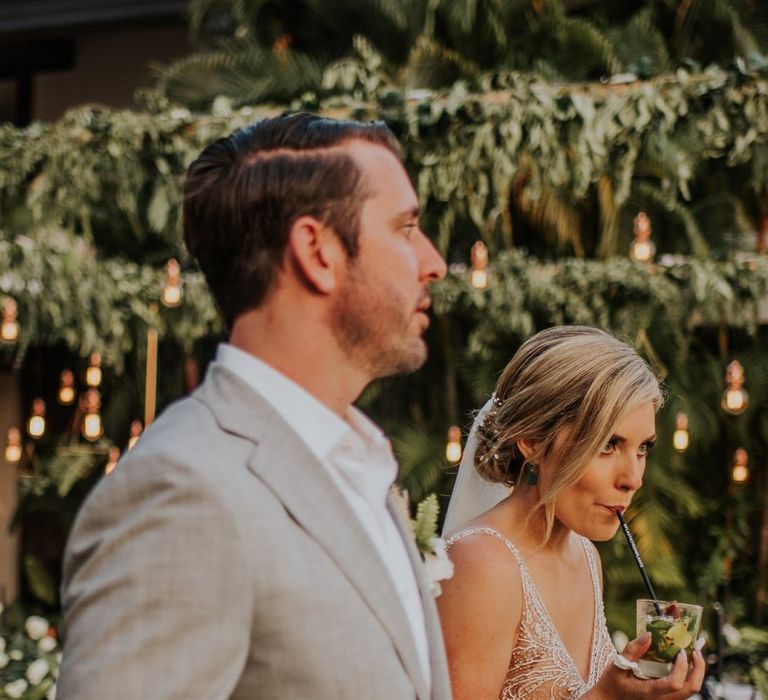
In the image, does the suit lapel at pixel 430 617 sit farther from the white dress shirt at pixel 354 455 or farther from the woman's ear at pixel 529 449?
the woman's ear at pixel 529 449

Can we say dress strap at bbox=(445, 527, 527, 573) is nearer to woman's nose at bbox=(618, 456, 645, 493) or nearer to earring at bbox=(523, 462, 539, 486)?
earring at bbox=(523, 462, 539, 486)

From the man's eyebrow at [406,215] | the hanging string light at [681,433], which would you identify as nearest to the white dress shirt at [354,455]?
the man's eyebrow at [406,215]

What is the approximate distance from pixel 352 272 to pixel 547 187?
7860 mm

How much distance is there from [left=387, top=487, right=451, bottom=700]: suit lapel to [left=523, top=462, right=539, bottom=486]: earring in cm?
98

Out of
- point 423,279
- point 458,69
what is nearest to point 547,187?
point 458,69

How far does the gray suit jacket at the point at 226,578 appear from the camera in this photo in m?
1.22

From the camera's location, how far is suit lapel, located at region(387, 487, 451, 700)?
1547mm

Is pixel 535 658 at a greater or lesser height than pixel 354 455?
lesser

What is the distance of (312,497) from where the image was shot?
1.42 metres

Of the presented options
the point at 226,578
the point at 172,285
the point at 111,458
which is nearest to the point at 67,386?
the point at 111,458

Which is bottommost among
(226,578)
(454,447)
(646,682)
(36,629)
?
(36,629)

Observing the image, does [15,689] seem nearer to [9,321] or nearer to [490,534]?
[9,321]

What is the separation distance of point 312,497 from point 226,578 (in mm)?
185

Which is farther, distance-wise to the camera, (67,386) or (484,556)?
(67,386)
